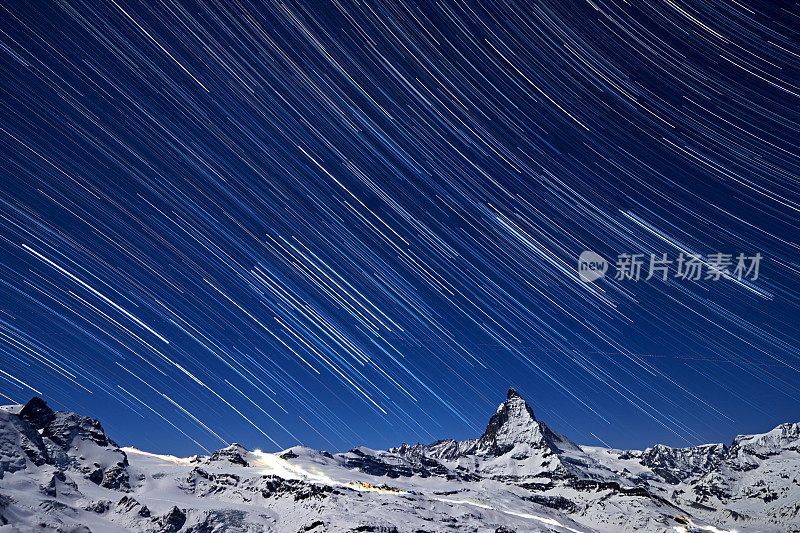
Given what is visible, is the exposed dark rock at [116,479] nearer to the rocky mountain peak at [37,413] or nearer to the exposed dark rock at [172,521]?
the rocky mountain peak at [37,413]

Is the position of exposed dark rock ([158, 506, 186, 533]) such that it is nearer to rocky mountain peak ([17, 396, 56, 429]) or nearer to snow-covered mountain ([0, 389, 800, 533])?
snow-covered mountain ([0, 389, 800, 533])

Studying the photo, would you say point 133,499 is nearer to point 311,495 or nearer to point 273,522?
point 273,522

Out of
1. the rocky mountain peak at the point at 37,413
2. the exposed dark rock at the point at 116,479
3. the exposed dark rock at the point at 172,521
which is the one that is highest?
the rocky mountain peak at the point at 37,413

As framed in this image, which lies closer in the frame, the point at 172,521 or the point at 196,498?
the point at 172,521

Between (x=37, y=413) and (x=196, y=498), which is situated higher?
(x=37, y=413)

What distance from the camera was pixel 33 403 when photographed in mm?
117312

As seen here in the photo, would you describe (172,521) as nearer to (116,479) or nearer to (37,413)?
(116,479)

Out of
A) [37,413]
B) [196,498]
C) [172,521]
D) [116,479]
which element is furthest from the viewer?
[37,413]

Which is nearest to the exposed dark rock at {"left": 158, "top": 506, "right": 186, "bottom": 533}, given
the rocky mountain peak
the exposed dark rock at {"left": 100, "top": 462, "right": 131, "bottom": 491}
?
the exposed dark rock at {"left": 100, "top": 462, "right": 131, "bottom": 491}

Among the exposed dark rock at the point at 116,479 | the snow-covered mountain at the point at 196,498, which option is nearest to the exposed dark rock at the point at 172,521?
the snow-covered mountain at the point at 196,498

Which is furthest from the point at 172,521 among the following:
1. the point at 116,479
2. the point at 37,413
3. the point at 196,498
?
the point at 37,413

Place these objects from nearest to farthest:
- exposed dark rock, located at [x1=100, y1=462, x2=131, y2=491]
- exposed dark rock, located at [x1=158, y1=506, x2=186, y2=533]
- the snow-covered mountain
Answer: exposed dark rock, located at [x1=158, y1=506, x2=186, y2=533], the snow-covered mountain, exposed dark rock, located at [x1=100, y1=462, x2=131, y2=491]

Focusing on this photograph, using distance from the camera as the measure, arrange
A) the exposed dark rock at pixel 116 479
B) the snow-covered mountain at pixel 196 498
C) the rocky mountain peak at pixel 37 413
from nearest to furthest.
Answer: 1. the snow-covered mountain at pixel 196 498
2. the exposed dark rock at pixel 116 479
3. the rocky mountain peak at pixel 37 413

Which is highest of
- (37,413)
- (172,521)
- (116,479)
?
(37,413)
